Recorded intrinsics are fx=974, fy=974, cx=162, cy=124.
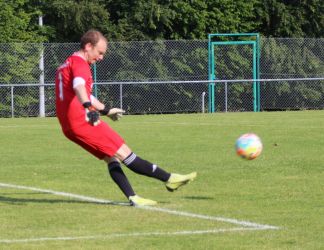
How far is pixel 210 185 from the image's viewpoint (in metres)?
12.1

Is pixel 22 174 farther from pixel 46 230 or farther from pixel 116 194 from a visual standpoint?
pixel 46 230

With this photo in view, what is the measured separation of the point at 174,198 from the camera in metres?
10.8

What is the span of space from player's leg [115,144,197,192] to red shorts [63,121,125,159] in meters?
0.11

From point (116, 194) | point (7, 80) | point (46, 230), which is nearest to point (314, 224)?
point (46, 230)

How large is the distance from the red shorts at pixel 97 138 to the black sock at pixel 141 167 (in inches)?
8.2

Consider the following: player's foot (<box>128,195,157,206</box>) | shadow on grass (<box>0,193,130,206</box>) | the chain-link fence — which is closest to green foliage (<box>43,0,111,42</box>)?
the chain-link fence

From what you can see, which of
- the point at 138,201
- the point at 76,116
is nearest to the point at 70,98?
the point at 76,116

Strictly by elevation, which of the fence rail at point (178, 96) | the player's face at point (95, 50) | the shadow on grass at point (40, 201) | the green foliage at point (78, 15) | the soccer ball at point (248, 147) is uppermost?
the green foliage at point (78, 15)

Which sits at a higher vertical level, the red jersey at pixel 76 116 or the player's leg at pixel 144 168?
the red jersey at pixel 76 116

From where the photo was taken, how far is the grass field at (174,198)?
8.09 meters

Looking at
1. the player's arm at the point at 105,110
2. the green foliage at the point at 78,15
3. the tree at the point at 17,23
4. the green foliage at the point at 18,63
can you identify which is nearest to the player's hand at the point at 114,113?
the player's arm at the point at 105,110

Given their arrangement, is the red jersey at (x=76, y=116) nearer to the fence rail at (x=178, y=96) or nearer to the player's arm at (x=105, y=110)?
the player's arm at (x=105, y=110)

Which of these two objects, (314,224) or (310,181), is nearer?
(314,224)

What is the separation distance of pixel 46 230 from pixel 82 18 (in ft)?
95.9
